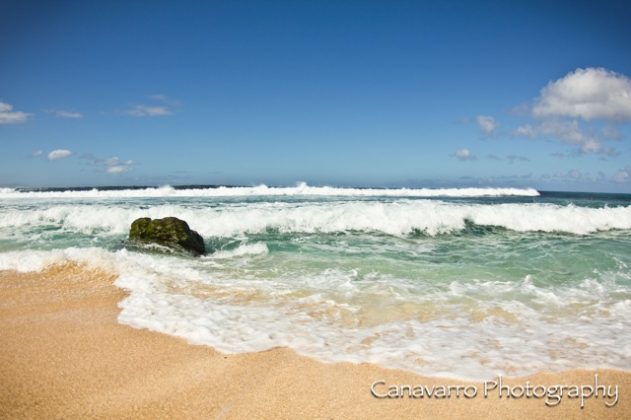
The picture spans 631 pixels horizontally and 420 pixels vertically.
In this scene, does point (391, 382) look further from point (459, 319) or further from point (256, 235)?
point (256, 235)

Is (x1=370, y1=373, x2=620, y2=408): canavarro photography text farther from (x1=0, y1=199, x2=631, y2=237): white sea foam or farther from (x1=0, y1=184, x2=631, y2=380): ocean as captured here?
(x1=0, y1=199, x2=631, y2=237): white sea foam

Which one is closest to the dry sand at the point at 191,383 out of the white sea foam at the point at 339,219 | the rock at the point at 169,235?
the rock at the point at 169,235

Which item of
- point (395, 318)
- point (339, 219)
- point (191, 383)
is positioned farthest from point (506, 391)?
point (339, 219)

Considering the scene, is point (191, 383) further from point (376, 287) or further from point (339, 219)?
point (339, 219)

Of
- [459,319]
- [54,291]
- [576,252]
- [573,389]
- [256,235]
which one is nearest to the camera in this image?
[573,389]

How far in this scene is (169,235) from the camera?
910 centimetres

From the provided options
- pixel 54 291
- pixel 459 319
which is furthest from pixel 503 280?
pixel 54 291

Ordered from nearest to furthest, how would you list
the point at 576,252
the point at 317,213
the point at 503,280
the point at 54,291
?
the point at 54,291, the point at 503,280, the point at 576,252, the point at 317,213

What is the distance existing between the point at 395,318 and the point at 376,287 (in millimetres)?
1397

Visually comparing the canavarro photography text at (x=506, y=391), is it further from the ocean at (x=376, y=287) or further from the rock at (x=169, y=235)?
the rock at (x=169, y=235)

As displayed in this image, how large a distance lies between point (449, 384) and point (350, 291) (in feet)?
9.03

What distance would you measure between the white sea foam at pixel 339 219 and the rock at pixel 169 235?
2602 millimetres

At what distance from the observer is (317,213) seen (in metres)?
13.9

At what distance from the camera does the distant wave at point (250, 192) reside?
31891mm
